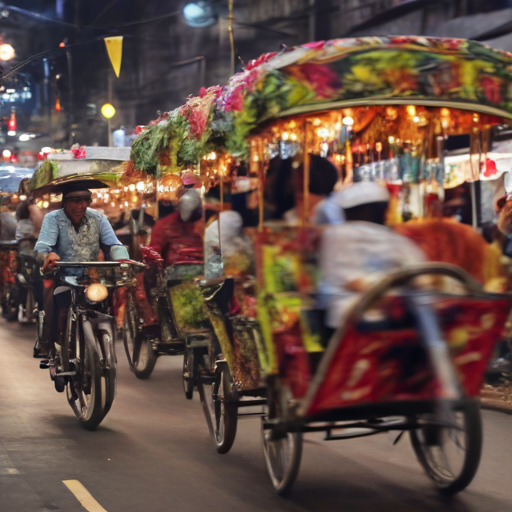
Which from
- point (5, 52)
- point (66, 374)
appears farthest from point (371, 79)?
point (5, 52)

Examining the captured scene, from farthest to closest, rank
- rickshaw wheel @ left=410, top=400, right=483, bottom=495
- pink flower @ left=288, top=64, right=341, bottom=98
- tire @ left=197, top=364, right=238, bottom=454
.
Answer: tire @ left=197, top=364, right=238, bottom=454
rickshaw wheel @ left=410, top=400, right=483, bottom=495
pink flower @ left=288, top=64, right=341, bottom=98

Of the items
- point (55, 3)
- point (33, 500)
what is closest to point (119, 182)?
point (33, 500)

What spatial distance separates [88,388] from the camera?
7.98m

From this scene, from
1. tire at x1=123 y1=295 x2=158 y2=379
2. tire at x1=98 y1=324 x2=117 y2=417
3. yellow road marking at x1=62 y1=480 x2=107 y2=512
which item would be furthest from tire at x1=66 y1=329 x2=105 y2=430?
tire at x1=123 y1=295 x2=158 y2=379

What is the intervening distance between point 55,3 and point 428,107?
169 ft

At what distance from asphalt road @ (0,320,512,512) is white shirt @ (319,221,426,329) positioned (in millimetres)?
1019

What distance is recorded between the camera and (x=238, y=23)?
29328 millimetres

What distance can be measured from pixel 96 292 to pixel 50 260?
1.55 feet

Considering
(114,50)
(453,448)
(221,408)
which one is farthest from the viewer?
(114,50)

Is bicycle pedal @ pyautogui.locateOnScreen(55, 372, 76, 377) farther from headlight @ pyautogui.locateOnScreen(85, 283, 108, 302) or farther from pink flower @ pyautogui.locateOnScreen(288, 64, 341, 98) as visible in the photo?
pink flower @ pyautogui.locateOnScreen(288, 64, 341, 98)

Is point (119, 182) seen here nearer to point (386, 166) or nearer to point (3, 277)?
point (386, 166)

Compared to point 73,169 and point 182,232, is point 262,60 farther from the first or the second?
point 73,169

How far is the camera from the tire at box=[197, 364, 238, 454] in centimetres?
683

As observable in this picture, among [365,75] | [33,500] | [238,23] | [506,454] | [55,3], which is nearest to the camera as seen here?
[365,75]
